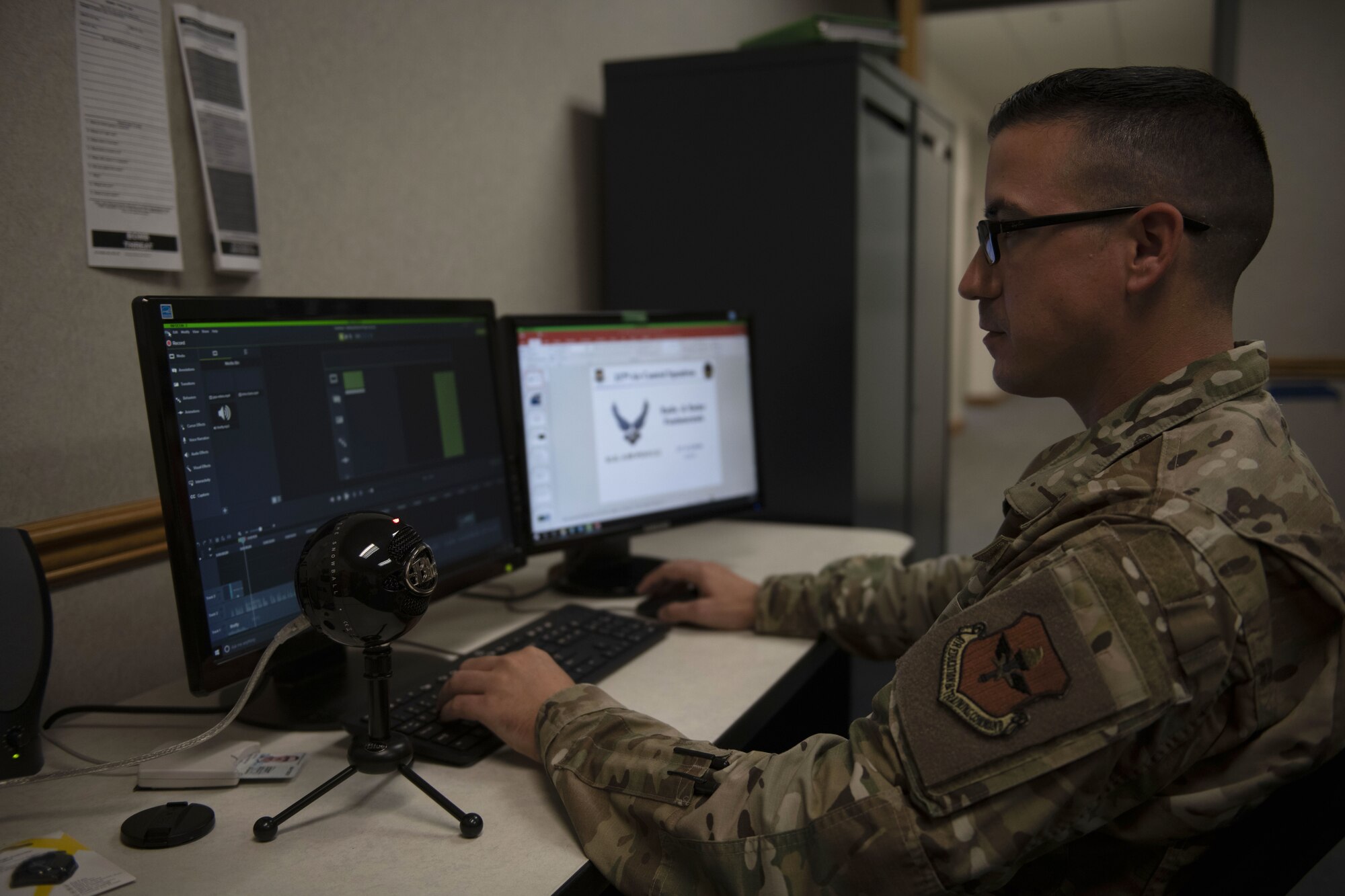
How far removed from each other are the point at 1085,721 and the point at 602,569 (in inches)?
38.0

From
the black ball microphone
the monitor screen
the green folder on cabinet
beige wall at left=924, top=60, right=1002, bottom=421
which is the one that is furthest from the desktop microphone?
→ beige wall at left=924, top=60, right=1002, bottom=421

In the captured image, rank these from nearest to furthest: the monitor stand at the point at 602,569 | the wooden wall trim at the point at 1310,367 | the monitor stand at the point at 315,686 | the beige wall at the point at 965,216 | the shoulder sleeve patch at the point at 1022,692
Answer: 1. the shoulder sleeve patch at the point at 1022,692
2. the monitor stand at the point at 315,686
3. the monitor stand at the point at 602,569
4. the wooden wall trim at the point at 1310,367
5. the beige wall at the point at 965,216

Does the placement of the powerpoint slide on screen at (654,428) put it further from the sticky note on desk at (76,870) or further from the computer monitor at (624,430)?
the sticky note on desk at (76,870)

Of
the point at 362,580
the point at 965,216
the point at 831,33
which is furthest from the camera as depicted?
the point at 965,216

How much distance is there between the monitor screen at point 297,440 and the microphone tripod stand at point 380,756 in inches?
5.9

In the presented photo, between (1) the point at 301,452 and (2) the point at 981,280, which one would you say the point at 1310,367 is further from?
(1) the point at 301,452

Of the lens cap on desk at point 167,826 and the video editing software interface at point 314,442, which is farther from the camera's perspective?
the video editing software interface at point 314,442

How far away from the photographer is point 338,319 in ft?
3.46

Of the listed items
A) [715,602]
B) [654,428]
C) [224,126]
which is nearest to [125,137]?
[224,126]

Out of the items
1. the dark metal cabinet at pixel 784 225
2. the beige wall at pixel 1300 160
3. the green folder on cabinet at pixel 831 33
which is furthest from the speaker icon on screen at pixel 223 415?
the beige wall at pixel 1300 160

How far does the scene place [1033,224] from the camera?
0.88 meters

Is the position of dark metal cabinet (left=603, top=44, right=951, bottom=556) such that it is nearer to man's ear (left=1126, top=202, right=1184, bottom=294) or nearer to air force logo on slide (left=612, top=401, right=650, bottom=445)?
air force logo on slide (left=612, top=401, right=650, bottom=445)

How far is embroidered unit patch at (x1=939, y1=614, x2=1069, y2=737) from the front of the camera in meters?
0.67

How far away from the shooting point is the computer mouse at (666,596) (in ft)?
4.45
